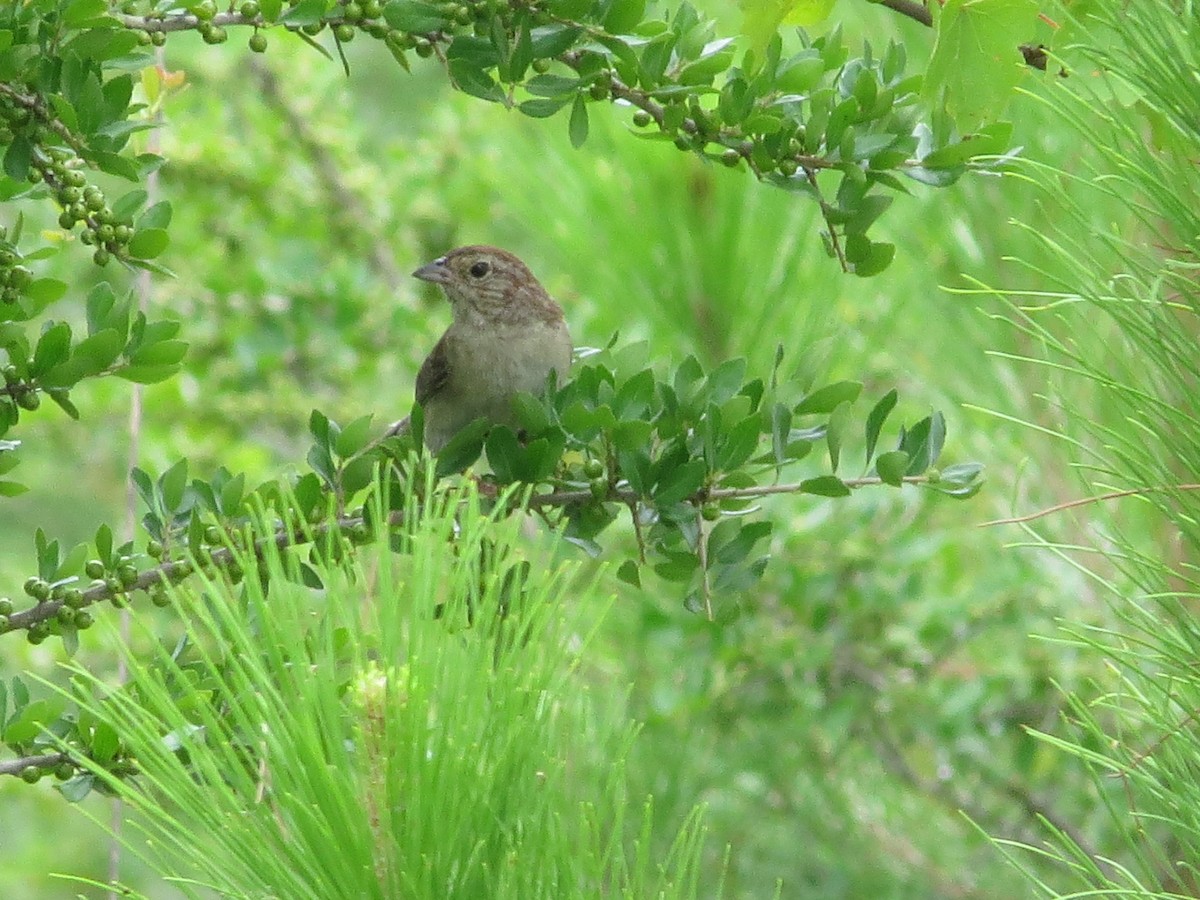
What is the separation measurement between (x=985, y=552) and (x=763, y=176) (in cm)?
335

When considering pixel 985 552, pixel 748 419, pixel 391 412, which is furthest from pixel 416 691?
pixel 391 412

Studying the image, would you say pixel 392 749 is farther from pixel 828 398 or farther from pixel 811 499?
pixel 811 499

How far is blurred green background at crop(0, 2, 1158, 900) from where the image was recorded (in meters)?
4.30

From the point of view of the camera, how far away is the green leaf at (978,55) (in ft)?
6.52

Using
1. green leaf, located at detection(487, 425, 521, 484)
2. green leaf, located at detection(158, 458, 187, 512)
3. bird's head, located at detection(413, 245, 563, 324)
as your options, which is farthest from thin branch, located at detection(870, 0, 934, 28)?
bird's head, located at detection(413, 245, 563, 324)

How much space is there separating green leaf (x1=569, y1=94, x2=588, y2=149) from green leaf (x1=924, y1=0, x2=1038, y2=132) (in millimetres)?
465

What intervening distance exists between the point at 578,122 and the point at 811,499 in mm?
2716

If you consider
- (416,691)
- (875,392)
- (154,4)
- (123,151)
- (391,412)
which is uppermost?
(154,4)

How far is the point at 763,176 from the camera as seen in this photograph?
7.43 ft

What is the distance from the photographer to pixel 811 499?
15.8ft

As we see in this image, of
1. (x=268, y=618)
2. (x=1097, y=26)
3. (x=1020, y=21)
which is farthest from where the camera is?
(x=1097, y=26)

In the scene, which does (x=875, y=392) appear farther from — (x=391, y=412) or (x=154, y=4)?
(x=154, y=4)

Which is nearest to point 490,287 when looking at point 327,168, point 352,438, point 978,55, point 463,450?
point 463,450

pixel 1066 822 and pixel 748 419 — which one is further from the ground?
pixel 748 419
